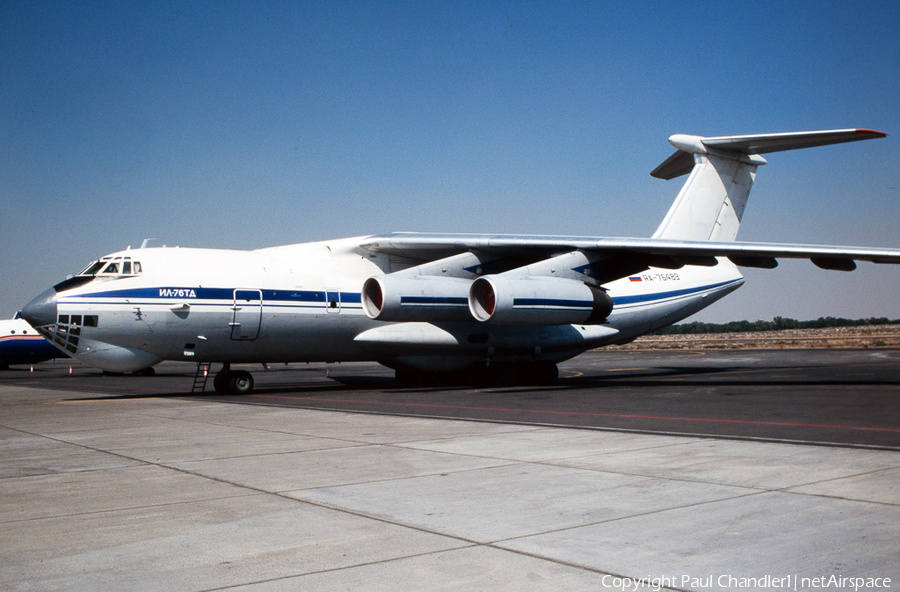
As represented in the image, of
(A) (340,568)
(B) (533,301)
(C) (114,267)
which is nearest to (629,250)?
(B) (533,301)

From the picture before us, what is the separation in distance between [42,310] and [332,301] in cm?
477

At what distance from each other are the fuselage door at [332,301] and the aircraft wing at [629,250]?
126 centimetres

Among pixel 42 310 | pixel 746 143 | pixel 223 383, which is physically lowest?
pixel 223 383

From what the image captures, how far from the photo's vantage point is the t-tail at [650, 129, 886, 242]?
17.0 metres

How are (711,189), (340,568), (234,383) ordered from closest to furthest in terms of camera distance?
1. (340,568)
2. (234,383)
3. (711,189)

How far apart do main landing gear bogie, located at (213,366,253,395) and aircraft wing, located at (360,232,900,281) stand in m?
3.34

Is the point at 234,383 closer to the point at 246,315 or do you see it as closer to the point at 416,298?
the point at 246,315

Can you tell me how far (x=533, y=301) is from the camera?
13.2m

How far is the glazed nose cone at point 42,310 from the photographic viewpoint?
12.5 m

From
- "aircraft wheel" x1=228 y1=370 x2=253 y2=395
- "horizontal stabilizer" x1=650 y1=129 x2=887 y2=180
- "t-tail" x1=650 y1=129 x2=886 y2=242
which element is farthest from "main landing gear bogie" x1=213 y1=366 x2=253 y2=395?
"horizontal stabilizer" x1=650 y1=129 x2=887 y2=180

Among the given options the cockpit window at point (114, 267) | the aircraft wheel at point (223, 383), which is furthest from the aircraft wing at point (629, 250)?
the cockpit window at point (114, 267)

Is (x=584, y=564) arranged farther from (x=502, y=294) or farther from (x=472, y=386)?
(x=472, y=386)

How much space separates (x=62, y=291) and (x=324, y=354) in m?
4.61

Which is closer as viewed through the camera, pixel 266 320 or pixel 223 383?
pixel 266 320
